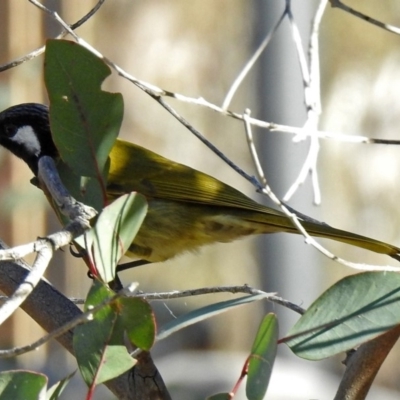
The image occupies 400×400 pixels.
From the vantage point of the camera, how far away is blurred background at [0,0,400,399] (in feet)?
12.4

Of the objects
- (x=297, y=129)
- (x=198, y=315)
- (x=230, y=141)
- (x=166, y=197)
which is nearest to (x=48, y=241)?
(x=198, y=315)

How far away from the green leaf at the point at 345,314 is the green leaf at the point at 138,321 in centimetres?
21

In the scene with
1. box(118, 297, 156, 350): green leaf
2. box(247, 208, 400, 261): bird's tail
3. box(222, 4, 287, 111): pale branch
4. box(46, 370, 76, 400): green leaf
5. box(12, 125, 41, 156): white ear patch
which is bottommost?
box(46, 370, 76, 400): green leaf

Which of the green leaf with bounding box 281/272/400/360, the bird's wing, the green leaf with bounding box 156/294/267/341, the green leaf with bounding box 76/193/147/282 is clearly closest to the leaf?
the green leaf with bounding box 76/193/147/282

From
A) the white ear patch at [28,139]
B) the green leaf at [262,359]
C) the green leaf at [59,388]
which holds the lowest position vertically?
the green leaf at [59,388]

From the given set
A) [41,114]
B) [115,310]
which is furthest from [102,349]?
[41,114]

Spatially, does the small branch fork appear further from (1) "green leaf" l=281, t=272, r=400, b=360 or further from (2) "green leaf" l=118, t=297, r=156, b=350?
(2) "green leaf" l=118, t=297, r=156, b=350

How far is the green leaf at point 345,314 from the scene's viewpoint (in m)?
1.13

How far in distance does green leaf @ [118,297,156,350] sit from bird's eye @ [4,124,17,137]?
5.77 ft

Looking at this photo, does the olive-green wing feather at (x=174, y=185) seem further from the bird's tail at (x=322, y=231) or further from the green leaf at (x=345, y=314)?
the green leaf at (x=345, y=314)

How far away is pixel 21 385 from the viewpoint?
3.49 feet

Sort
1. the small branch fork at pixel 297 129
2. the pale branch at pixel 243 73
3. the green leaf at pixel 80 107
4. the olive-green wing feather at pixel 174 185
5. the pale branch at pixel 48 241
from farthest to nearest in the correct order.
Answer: the olive-green wing feather at pixel 174 185, the pale branch at pixel 243 73, the small branch fork at pixel 297 129, the green leaf at pixel 80 107, the pale branch at pixel 48 241

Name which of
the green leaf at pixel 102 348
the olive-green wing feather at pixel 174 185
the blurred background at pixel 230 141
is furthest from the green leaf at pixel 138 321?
the blurred background at pixel 230 141

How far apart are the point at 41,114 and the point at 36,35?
1367 millimetres
